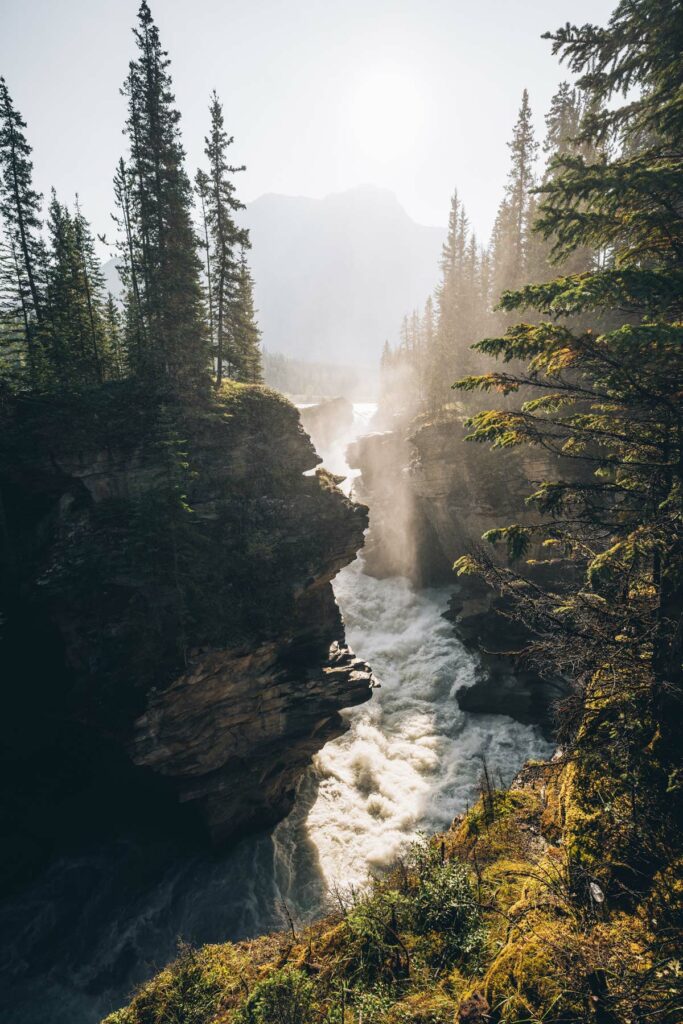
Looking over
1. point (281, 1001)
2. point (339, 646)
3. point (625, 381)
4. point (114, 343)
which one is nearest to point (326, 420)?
point (114, 343)

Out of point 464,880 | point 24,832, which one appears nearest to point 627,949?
point 464,880

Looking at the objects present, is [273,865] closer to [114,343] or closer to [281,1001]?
[281,1001]

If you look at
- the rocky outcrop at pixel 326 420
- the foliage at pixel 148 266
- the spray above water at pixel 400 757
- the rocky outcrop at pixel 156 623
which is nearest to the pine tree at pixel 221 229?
the foliage at pixel 148 266

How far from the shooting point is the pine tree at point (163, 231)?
77.0 ft

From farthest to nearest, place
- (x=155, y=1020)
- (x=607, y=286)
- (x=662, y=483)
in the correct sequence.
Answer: (x=155, y=1020) < (x=662, y=483) < (x=607, y=286)

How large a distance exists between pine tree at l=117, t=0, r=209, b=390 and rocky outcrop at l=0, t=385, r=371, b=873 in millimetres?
3577

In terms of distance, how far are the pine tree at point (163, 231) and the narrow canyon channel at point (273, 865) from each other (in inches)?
861

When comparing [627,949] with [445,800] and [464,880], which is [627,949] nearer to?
[464,880]

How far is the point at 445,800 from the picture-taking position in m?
20.0

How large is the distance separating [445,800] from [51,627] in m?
18.8

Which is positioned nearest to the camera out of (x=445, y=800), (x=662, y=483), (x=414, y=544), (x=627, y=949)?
(x=627, y=949)

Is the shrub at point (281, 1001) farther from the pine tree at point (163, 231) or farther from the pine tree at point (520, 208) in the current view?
the pine tree at point (520, 208)

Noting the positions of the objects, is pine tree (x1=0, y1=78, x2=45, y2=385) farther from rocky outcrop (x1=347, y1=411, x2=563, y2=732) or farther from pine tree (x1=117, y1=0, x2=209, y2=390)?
rocky outcrop (x1=347, y1=411, x2=563, y2=732)

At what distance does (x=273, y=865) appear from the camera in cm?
1780
